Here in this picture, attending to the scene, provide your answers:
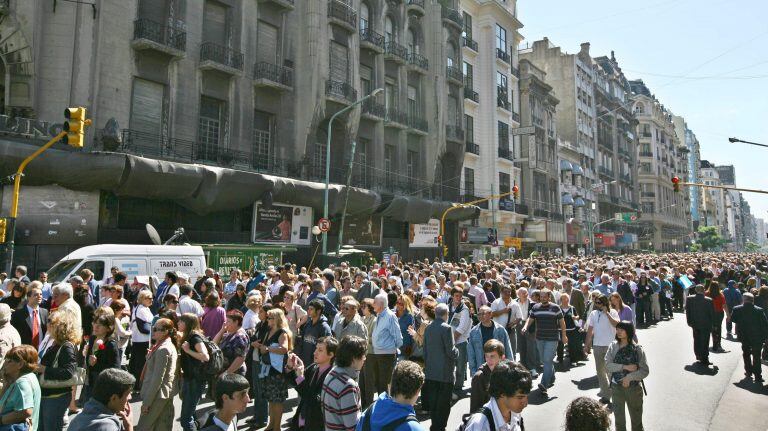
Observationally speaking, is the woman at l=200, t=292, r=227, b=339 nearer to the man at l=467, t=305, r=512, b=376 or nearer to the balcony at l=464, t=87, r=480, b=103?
the man at l=467, t=305, r=512, b=376

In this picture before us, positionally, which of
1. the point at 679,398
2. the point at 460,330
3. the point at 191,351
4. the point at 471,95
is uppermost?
the point at 471,95

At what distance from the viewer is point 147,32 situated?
19.2 m

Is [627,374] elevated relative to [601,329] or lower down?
lower down

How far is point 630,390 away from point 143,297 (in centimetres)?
724

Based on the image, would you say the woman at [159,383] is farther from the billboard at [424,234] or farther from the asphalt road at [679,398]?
the billboard at [424,234]

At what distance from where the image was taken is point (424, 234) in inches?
1335

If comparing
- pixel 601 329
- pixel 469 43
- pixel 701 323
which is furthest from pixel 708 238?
pixel 601 329

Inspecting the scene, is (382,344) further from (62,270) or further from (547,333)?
(62,270)

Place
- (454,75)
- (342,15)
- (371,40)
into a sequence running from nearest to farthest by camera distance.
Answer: (342,15), (371,40), (454,75)

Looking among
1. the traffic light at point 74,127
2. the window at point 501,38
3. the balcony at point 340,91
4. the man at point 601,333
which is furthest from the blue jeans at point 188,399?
the window at point 501,38

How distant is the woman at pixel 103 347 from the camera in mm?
6039

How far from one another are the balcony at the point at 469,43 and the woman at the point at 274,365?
35.8 meters

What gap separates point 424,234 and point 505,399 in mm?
30331

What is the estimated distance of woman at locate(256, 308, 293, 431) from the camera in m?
6.27
